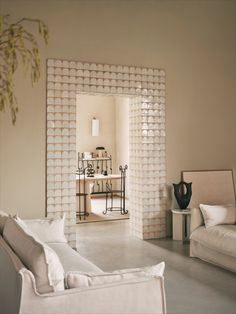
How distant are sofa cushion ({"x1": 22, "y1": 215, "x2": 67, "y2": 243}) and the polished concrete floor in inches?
32.7

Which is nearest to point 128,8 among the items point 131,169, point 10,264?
point 131,169

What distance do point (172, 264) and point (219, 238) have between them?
666mm

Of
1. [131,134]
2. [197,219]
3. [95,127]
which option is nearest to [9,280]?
[197,219]

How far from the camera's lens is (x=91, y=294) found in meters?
2.10

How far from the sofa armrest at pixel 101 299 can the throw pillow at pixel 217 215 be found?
2.80m

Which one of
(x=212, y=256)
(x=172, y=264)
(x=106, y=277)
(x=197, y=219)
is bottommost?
(x=172, y=264)

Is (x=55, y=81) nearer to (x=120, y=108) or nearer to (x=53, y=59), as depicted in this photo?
(x=53, y=59)

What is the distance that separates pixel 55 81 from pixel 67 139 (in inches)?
33.3

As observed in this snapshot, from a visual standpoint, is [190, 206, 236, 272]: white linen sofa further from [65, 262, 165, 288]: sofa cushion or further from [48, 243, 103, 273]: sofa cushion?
[65, 262, 165, 288]: sofa cushion

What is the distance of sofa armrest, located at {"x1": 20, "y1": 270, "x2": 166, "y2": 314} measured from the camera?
78.9 inches

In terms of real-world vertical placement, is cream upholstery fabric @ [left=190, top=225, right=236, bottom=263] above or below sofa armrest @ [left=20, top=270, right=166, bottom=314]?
below

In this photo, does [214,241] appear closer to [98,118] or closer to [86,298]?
[86,298]

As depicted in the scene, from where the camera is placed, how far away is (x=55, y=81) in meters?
5.53

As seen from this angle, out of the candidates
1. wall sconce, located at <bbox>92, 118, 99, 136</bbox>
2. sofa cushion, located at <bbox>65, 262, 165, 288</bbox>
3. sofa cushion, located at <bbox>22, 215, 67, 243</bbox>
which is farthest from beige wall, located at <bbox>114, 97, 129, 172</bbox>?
sofa cushion, located at <bbox>65, 262, 165, 288</bbox>
